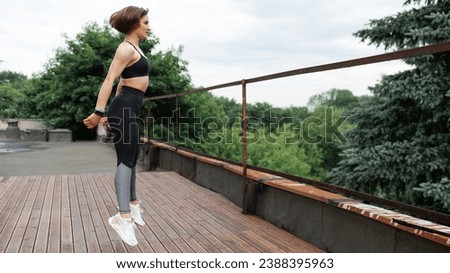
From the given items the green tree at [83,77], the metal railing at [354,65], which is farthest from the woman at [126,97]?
the green tree at [83,77]

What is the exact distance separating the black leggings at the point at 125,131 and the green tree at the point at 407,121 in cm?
567

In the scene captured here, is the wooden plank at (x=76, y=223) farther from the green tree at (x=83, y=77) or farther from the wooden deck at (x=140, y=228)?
the green tree at (x=83, y=77)

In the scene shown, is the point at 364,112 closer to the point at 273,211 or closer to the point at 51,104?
the point at 273,211

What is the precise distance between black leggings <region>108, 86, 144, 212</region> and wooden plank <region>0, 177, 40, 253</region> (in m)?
0.66

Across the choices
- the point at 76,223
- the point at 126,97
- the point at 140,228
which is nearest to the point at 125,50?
the point at 126,97

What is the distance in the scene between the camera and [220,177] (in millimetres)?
3947

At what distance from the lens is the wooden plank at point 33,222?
2.35m

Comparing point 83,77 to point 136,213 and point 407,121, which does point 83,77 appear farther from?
point 136,213

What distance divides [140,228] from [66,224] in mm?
528

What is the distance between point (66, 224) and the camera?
2832mm

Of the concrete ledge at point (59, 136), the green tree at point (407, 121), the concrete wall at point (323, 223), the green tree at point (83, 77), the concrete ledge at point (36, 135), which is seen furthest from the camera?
the green tree at point (83, 77)

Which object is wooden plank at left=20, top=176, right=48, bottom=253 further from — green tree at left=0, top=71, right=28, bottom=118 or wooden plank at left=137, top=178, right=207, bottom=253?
green tree at left=0, top=71, right=28, bottom=118

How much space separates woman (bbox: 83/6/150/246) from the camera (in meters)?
2.22

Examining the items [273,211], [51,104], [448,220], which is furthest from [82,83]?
[448,220]
